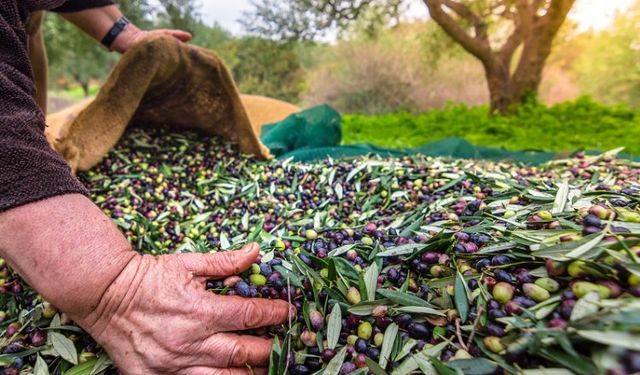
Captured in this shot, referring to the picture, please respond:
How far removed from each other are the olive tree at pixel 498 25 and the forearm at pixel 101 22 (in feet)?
8.06

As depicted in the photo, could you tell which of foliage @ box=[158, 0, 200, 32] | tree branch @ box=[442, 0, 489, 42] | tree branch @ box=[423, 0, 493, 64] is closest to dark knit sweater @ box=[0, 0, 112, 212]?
tree branch @ box=[423, 0, 493, 64]

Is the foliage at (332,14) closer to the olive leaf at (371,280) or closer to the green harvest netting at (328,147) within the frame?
the green harvest netting at (328,147)

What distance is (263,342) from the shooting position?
0.80m

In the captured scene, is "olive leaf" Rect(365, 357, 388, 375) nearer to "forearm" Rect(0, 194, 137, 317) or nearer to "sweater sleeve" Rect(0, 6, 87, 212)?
"forearm" Rect(0, 194, 137, 317)

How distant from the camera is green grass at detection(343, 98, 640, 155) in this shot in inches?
116

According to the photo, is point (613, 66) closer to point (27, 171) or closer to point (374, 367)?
point (374, 367)

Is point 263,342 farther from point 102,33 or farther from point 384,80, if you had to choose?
point 384,80

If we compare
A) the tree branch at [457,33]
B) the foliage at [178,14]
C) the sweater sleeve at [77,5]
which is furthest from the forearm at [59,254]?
the foliage at [178,14]

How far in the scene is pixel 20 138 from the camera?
76 centimetres

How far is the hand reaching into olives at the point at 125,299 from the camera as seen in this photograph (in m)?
0.73

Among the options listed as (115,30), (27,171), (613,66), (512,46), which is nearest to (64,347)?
(27,171)

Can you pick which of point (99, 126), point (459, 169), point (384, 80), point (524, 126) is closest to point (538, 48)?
point (524, 126)

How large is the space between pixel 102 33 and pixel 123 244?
4.87 ft

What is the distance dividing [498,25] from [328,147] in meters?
4.13
